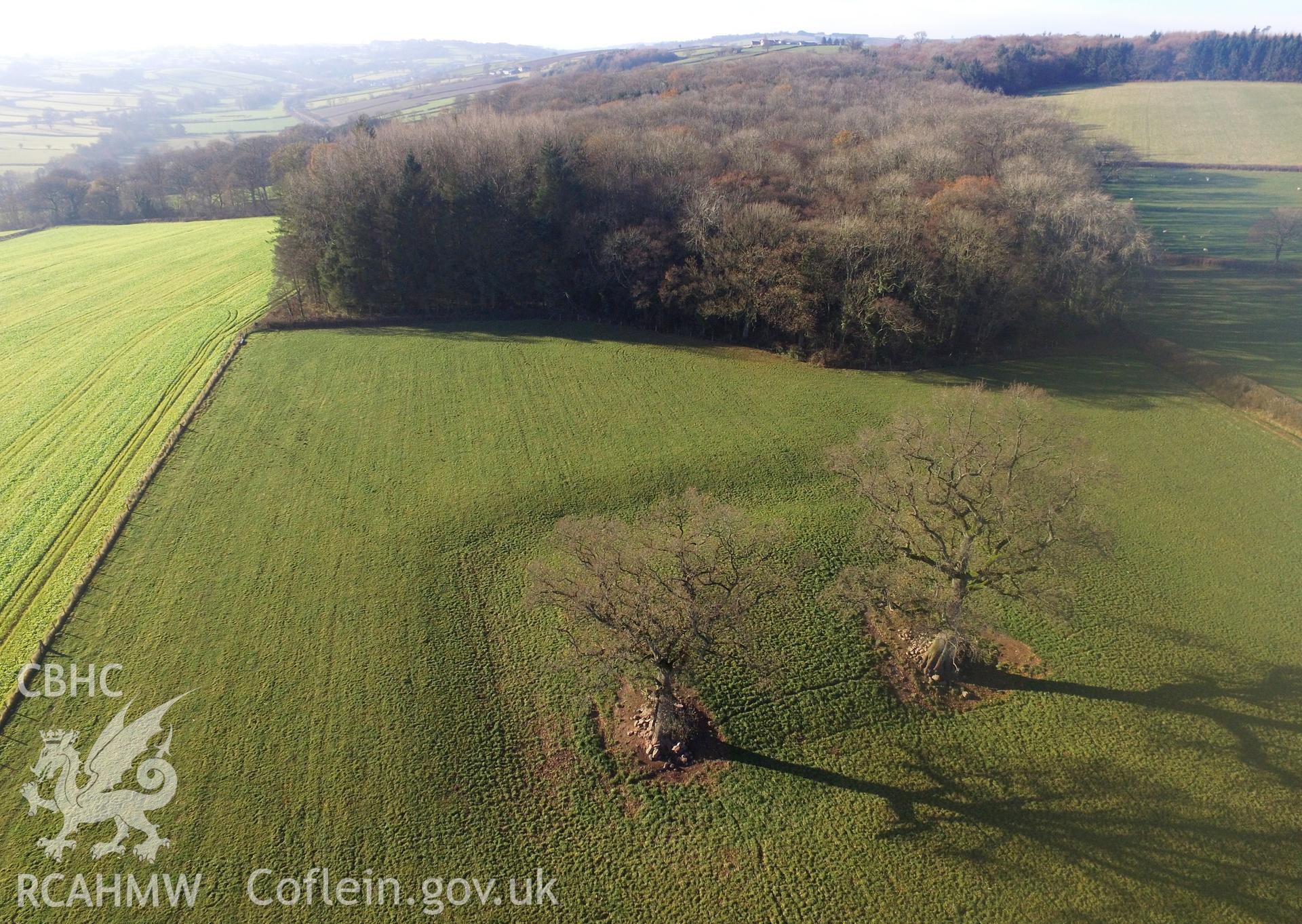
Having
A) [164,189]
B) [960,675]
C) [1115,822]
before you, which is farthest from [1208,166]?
[164,189]

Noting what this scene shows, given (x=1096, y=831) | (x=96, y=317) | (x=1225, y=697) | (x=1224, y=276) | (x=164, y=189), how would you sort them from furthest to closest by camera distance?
(x=164, y=189) → (x=1224, y=276) → (x=96, y=317) → (x=1225, y=697) → (x=1096, y=831)

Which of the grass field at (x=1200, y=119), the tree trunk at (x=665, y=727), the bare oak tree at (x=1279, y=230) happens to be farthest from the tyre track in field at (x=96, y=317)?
the grass field at (x=1200, y=119)

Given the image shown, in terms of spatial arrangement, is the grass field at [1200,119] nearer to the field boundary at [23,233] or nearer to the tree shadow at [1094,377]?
the tree shadow at [1094,377]

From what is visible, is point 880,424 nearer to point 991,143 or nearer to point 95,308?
point 991,143

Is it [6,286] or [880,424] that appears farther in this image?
[6,286]

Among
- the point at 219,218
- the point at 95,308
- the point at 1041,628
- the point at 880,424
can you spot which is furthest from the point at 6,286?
the point at 1041,628

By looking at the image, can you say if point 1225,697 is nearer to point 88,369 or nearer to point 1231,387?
point 1231,387

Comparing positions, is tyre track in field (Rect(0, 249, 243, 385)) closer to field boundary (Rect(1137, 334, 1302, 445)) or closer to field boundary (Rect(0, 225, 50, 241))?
field boundary (Rect(0, 225, 50, 241))
